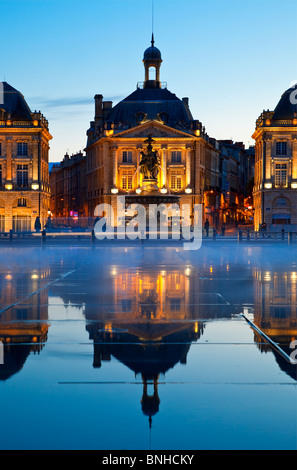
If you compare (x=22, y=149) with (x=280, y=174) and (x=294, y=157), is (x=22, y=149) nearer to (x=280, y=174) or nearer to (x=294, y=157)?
(x=280, y=174)

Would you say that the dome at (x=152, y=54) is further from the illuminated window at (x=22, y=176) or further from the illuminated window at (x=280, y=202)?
the illuminated window at (x=280, y=202)

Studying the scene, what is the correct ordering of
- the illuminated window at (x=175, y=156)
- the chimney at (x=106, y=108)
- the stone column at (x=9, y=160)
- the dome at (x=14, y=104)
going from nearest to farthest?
the stone column at (x=9, y=160)
the dome at (x=14, y=104)
the illuminated window at (x=175, y=156)
the chimney at (x=106, y=108)

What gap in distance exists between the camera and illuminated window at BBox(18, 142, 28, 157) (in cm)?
9212

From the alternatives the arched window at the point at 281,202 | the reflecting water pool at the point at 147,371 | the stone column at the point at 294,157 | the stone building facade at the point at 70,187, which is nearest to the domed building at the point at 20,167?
the stone building facade at the point at 70,187

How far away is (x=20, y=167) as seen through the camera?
92.4 metres

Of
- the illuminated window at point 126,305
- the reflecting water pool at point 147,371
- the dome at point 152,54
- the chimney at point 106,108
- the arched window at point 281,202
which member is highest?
the dome at point 152,54

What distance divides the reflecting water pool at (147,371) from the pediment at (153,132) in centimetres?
8355

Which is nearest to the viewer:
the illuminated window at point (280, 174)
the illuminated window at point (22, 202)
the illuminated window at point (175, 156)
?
the illuminated window at point (280, 174)

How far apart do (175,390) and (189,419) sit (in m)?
0.82

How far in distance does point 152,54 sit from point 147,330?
97390 millimetres

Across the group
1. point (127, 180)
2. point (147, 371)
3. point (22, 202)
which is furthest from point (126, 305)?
point (127, 180)

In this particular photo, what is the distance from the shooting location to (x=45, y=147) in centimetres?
9706

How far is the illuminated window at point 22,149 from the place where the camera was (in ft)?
302
